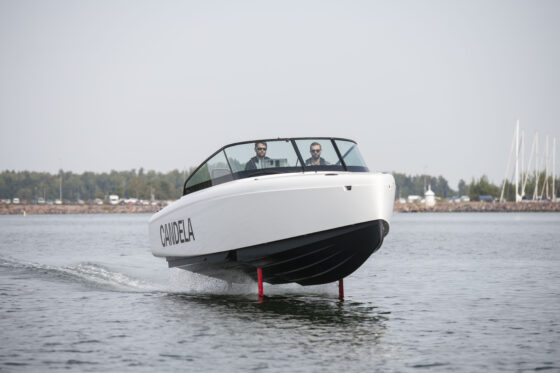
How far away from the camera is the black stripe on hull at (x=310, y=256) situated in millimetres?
12255

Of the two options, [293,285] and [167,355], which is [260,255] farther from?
[293,285]

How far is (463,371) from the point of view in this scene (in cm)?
841

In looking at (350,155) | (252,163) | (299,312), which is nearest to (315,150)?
(350,155)

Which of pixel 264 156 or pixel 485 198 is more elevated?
pixel 264 156

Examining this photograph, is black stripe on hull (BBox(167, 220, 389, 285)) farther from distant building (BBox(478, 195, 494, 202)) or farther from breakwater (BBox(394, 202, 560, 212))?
distant building (BBox(478, 195, 494, 202))

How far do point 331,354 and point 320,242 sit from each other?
329 cm

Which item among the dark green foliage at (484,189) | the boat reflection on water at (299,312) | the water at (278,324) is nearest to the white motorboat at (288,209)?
the boat reflection on water at (299,312)

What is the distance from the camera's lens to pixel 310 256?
496 inches

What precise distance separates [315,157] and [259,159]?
94 cm

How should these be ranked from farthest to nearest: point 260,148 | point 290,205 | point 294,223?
point 260,148 → point 294,223 → point 290,205

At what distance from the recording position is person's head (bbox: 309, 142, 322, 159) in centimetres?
1264

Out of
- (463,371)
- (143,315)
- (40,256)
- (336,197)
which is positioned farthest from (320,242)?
(40,256)

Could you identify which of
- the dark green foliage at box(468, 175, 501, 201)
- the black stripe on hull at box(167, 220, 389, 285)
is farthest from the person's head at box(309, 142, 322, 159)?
the dark green foliage at box(468, 175, 501, 201)

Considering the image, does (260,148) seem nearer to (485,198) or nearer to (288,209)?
(288,209)
